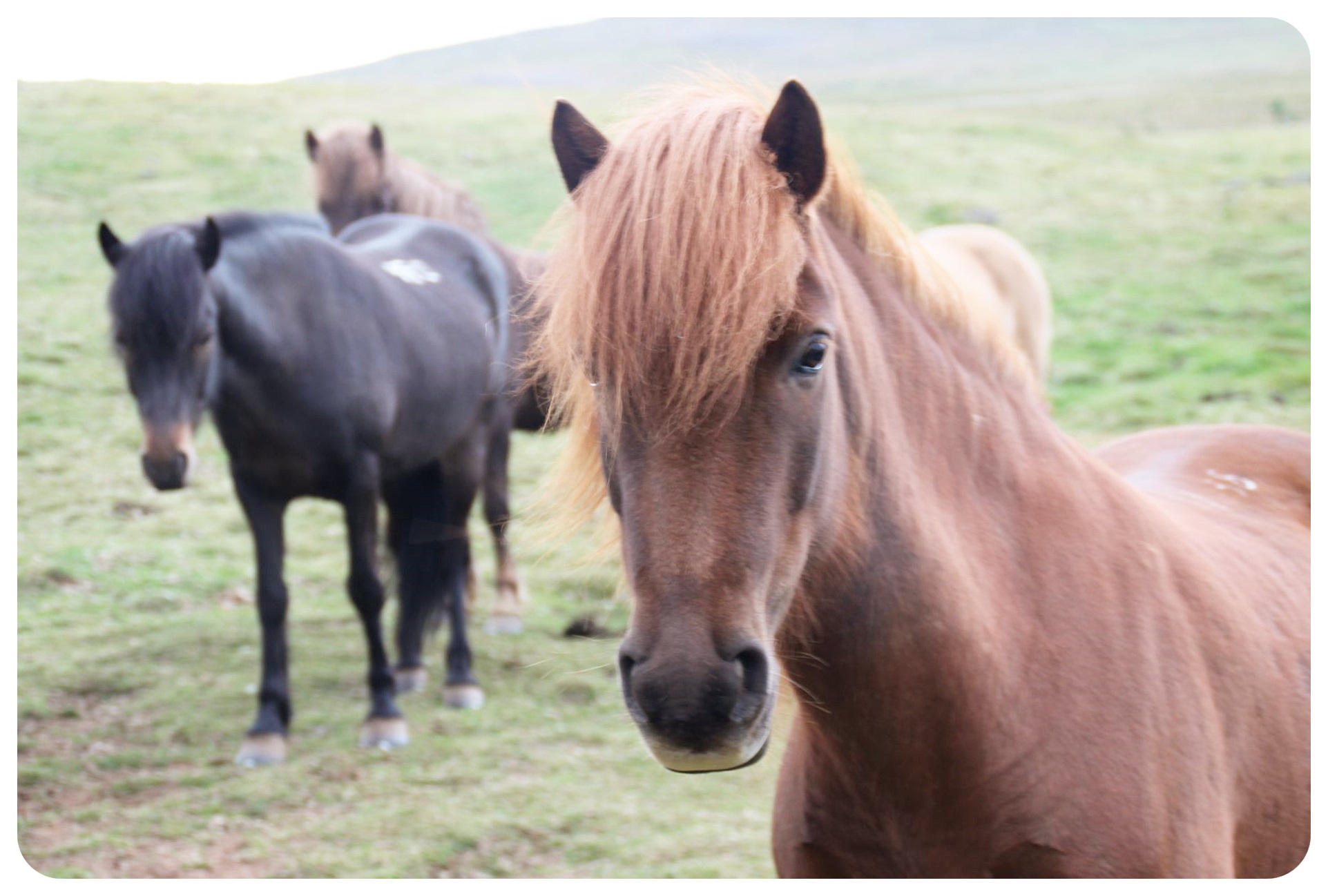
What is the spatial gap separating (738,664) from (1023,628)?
62 cm

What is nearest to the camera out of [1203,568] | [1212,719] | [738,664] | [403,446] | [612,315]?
[738,664]

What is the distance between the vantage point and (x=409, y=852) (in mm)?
3766

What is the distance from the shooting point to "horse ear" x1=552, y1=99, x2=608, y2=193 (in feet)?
5.80

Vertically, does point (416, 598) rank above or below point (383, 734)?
above

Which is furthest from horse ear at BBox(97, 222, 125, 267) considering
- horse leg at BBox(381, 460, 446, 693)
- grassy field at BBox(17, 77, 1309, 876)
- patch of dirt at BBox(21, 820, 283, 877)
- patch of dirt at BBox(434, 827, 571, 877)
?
patch of dirt at BBox(434, 827, 571, 877)

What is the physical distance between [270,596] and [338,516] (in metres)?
3.14

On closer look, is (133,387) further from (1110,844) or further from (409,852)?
(1110,844)

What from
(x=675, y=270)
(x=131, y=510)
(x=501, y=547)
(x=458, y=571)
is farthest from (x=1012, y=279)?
(x=675, y=270)

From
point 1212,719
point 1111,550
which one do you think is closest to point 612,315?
point 1111,550

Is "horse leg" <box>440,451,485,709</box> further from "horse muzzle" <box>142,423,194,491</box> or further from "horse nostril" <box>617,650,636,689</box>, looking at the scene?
"horse nostril" <box>617,650,636,689</box>

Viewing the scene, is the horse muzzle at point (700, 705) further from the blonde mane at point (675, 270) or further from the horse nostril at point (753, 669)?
the blonde mane at point (675, 270)

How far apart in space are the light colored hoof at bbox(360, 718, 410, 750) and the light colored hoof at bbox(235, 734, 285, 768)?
0.33 m

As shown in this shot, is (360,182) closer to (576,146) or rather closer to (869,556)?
(576,146)

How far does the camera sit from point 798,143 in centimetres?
168
